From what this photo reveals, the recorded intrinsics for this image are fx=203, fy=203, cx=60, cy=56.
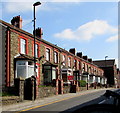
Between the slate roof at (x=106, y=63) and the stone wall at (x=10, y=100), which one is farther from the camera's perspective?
the slate roof at (x=106, y=63)

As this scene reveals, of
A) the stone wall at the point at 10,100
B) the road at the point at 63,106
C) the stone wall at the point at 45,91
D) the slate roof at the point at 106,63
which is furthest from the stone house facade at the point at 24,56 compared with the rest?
the slate roof at the point at 106,63

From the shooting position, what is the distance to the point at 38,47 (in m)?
28.6

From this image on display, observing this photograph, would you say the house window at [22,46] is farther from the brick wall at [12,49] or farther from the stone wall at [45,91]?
the stone wall at [45,91]

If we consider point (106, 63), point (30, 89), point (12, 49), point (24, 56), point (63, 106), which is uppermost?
point (106, 63)

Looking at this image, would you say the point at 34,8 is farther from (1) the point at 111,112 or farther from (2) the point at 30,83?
(1) the point at 111,112

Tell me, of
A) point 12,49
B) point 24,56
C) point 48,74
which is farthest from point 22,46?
point 48,74

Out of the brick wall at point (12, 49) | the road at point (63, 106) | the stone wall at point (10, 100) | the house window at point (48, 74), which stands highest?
the brick wall at point (12, 49)

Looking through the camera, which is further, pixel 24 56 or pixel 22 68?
pixel 24 56

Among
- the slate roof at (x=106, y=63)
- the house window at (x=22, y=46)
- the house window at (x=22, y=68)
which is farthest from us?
the slate roof at (x=106, y=63)

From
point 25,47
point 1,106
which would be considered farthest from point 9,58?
point 1,106

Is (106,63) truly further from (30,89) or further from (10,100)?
(10,100)

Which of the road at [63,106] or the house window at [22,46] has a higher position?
the house window at [22,46]

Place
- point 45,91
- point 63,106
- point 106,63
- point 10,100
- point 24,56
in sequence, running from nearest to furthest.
Result: point 63,106 < point 10,100 < point 45,91 < point 24,56 < point 106,63

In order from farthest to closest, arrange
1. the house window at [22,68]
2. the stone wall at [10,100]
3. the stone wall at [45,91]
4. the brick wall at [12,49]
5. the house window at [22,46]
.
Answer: the house window at [22,46]
the house window at [22,68]
the brick wall at [12,49]
the stone wall at [45,91]
the stone wall at [10,100]
